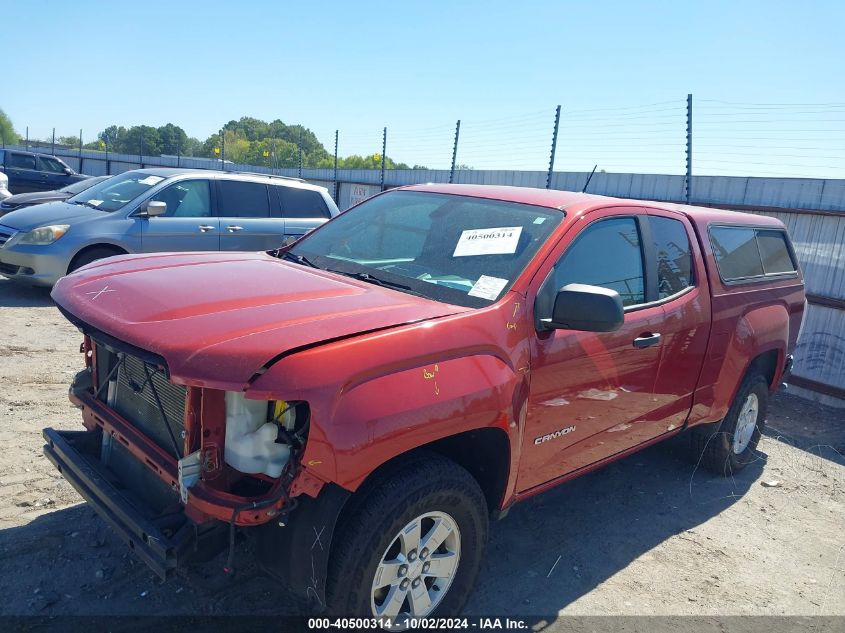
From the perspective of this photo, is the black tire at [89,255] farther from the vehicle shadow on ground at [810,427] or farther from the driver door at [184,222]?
the vehicle shadow on ground at [810,427]

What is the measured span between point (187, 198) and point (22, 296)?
2325 millimetres

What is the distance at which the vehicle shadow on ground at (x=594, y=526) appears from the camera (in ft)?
11.0

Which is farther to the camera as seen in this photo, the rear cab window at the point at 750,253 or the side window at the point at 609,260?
the rear cab window at the point at 750,253

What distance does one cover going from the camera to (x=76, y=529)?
3369 mm

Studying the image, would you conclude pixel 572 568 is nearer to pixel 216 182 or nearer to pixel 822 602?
pixel 822 602

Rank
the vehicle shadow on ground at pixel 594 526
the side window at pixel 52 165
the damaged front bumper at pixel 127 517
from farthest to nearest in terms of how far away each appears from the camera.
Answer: the side window at pixel 52 165 < the vehicle shadow on ground at pixel 594 526 < the damaged front bumper at pixel 127 517

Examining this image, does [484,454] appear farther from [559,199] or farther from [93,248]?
[93,248]

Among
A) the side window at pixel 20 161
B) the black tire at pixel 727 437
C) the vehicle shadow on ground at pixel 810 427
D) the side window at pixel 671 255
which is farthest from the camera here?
the side window at pixel 20 161

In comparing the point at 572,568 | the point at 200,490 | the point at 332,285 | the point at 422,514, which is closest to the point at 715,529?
the point at 572,568

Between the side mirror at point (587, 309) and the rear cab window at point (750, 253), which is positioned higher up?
the rear cab window at point (750, 253)

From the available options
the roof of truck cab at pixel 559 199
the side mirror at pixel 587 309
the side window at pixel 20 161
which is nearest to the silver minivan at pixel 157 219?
the roof of truck cab at pixel 559 199

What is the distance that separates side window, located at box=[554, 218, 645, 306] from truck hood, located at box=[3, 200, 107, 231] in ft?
22.0

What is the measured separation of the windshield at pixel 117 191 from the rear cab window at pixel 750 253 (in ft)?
22.4

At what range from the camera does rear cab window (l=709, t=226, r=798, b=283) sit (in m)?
4.45
